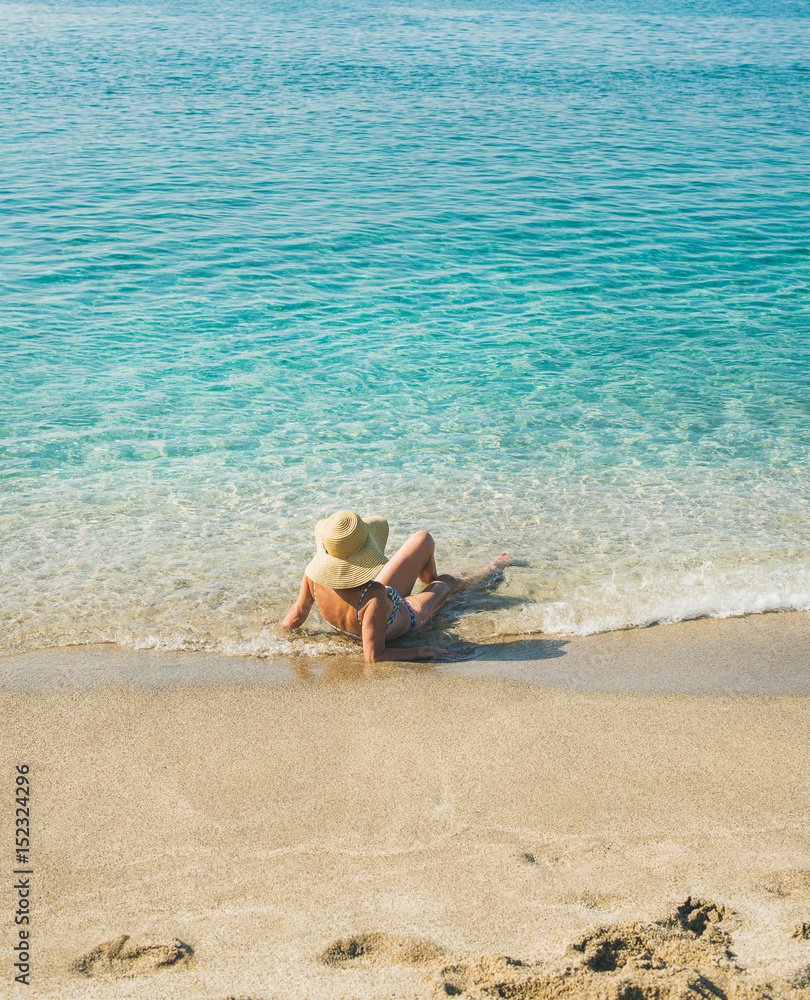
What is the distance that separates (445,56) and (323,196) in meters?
17.4

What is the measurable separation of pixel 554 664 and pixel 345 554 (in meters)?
1.43

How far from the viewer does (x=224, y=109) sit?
22.8 m

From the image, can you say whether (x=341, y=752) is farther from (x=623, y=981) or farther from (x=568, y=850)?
(x=623, y=981)

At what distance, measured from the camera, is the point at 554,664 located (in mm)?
5156

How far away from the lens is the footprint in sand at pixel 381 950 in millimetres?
2969

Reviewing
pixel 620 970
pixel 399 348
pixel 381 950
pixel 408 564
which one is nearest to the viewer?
pixel 620 970

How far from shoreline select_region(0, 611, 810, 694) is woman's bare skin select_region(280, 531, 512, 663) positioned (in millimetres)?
121

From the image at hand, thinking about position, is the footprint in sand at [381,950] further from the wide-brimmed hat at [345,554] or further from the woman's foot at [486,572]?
the woman's foot at [486,572]

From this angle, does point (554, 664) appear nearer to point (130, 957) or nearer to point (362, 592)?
point (362, 592)

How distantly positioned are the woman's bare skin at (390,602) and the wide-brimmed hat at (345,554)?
96 millimetres

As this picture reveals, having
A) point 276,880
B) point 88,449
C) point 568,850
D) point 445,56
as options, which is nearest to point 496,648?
point 568,850

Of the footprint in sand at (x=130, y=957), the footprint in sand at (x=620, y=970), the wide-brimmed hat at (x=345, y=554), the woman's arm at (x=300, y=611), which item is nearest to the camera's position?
the footprint in sand at (x=620, y=970)

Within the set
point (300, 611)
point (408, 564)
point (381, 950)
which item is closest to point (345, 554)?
point (300, 611)

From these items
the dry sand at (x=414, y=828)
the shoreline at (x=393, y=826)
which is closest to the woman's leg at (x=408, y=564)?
the dry sand at (x=414, y=828)
